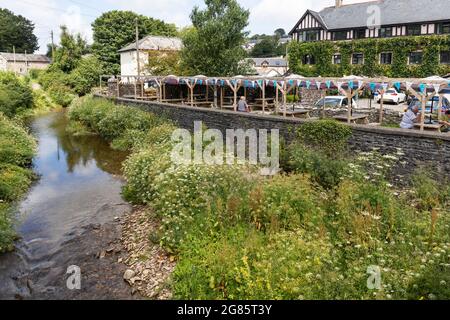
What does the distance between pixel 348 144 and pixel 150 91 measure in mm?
20778

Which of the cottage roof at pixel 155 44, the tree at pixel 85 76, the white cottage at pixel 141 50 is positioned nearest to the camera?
the white cottage at pixel 141 50

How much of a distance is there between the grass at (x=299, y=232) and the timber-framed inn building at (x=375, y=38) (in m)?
28.0

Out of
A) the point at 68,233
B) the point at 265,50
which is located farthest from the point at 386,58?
the point at 265,50

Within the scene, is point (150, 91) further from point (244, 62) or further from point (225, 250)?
point (225, 250)

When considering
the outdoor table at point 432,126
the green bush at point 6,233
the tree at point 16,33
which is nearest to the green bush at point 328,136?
the outdoor table at point 432,126

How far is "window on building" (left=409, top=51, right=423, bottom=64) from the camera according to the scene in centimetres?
3597

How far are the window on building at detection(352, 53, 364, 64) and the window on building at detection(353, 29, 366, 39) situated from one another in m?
1.67

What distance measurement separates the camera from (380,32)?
38156 millimetres

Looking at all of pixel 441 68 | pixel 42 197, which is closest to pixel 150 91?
pixel 42 197

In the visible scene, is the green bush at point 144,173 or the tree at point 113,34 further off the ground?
the tree at point 113,34

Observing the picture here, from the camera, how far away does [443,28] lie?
34.5 m

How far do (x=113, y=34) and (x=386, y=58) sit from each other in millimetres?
30938

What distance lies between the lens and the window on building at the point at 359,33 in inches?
1543

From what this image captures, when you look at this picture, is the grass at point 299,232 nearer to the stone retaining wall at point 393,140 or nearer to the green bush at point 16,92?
the stone retaining wall at point 393,140
